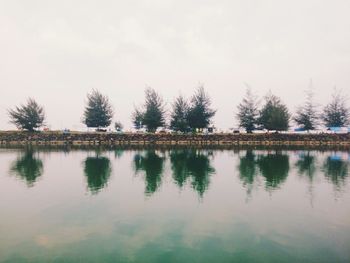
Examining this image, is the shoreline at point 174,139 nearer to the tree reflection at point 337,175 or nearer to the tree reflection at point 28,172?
the tree reflection at point 28,172

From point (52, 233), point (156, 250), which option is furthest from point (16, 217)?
point (156, 250)

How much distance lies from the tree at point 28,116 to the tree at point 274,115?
58.3 m

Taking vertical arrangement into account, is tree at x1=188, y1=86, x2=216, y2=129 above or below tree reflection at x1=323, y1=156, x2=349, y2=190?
above

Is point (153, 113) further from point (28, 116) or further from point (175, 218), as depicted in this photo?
point (175, 218)

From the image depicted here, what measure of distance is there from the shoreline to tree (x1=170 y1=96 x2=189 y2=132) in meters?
3.13

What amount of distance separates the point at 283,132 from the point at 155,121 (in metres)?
34.5

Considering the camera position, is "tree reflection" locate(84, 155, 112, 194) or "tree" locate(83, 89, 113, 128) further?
"tree" locate(83, 89, 113, 128)

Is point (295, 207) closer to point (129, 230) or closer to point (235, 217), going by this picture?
point (235, 217)

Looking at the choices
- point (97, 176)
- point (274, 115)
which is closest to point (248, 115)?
point (274, 115)

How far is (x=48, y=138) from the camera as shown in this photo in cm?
7219

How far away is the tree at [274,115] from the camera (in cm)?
6944

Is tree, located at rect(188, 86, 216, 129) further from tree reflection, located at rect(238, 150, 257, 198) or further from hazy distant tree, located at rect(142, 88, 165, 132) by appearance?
tree reflection, located at rect(238, 150, 257, 198)

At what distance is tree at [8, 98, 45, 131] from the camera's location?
75062 millimetres

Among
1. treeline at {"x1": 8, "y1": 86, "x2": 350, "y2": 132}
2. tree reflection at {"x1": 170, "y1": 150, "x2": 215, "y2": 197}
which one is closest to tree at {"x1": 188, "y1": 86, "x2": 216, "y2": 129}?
treeline at {"x1": 8, "y1": 86, "x2": 350, "y2": 132}
